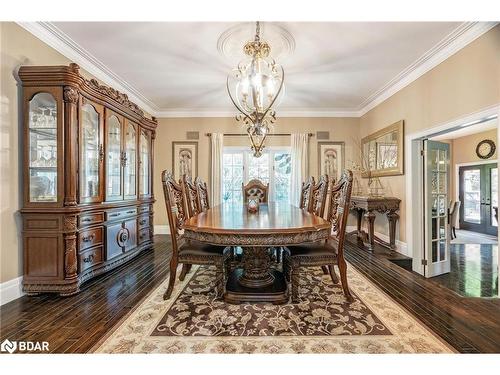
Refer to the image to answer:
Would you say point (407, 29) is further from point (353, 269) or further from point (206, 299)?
point (206, 299)

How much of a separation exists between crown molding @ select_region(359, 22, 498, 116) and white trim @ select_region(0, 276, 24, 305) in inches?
196

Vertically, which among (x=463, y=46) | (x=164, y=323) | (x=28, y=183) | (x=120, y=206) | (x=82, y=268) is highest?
(x=463, y=46)

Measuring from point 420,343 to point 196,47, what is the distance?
342 cm

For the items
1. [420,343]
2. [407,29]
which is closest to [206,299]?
[420,343]

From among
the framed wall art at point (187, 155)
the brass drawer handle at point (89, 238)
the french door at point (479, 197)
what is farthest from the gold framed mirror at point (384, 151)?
the brass drawer handle at point (89, 238)

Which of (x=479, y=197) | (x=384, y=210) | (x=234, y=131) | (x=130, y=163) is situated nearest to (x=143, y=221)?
(x=130, y=163)

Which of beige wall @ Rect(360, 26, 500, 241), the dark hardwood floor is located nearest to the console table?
beige wall @ Rect(360, 26, 500, 241)

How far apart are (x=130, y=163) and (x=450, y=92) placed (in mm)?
4152

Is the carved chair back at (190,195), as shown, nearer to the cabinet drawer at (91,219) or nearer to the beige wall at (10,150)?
the cabinet drawer at (91,219)

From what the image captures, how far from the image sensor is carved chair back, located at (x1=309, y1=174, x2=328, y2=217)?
2.61m

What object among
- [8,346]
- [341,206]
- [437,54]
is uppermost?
[437,54]

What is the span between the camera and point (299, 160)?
516 centimetres

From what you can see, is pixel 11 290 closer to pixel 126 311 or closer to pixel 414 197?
pixel 126 311
